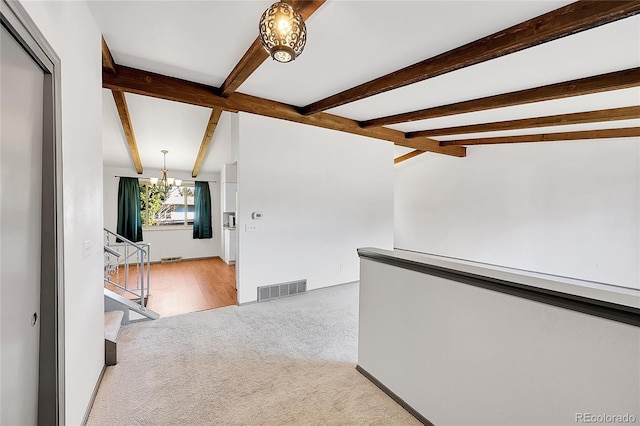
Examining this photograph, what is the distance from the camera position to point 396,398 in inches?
77.6

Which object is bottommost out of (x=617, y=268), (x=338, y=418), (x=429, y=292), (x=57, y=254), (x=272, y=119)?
(x=338, y=418)

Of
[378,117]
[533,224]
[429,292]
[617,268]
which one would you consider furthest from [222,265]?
[617,268]

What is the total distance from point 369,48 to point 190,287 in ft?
15.1

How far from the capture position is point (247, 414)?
1854 millimetres

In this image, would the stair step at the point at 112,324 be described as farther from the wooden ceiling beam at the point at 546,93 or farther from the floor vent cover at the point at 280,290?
the wooden ceiling beam at the point at 546,93

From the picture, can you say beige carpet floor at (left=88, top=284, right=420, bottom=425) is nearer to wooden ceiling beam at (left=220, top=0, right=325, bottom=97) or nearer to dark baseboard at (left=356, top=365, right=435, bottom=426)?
dark baseboard at (left=356, top=365, right=435, bottom=426)

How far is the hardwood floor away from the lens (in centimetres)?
392

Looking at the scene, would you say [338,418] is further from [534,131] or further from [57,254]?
[534,131]

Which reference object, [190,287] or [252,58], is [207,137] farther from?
[252,58]

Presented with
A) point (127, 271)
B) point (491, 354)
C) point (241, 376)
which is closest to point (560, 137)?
point (491, 354)

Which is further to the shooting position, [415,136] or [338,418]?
[415,136]

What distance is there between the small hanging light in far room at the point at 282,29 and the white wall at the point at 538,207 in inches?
255

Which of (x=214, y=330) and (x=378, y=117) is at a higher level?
(x=378, y=117)

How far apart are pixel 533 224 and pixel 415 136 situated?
10.7ft
